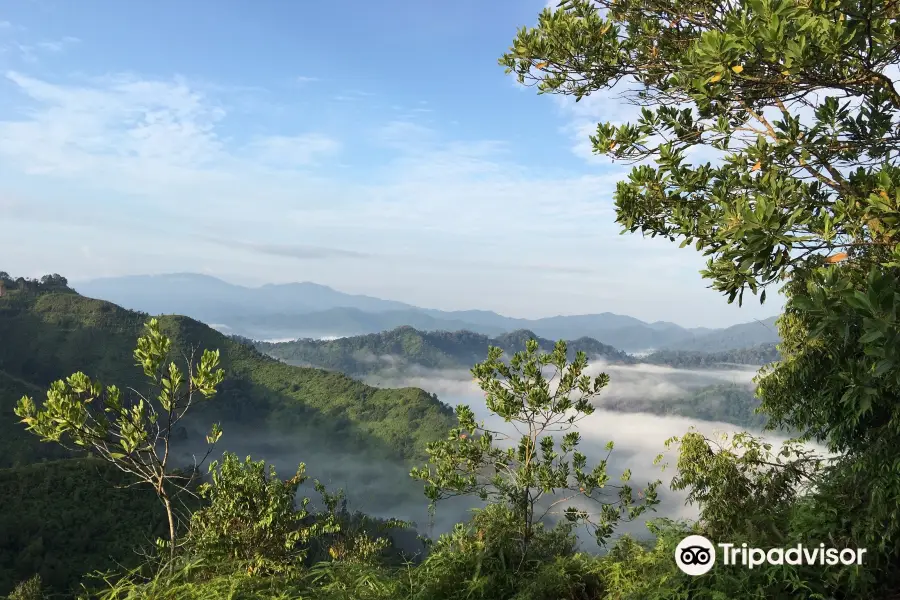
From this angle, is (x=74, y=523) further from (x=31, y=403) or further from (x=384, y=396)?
(x=384, y=396)

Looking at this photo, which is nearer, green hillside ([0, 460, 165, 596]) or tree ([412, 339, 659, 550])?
tree ([412, 339, 659, 550])

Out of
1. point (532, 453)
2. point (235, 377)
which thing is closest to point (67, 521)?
point (532, 453)

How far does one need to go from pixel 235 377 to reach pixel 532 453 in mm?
145574

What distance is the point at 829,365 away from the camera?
815 cm

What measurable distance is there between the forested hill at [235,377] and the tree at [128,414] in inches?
4308

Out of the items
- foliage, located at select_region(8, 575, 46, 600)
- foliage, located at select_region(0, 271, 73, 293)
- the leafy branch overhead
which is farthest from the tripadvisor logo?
foliage, located at select_region(0, 271, 73, 293)

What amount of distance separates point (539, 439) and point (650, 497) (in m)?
1.66

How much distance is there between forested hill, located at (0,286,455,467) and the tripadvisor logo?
→ 113m

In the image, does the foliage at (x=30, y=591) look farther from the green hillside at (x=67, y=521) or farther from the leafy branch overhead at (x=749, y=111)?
the leafy branch overhead at (x=749, y=111)

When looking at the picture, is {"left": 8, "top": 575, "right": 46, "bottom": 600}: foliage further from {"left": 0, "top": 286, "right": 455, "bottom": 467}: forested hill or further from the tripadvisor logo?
{"left": 0, "top": 286, "right": 455, "bottom": 467}: forested hill

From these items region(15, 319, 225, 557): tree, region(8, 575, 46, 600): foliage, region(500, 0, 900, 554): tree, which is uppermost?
region(500, 0, 900, 554): tree

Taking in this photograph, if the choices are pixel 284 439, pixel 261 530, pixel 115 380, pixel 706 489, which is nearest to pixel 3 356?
pixel 115 380

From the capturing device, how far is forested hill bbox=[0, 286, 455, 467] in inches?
4193

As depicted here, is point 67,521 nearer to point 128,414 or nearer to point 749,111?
point 128,414
